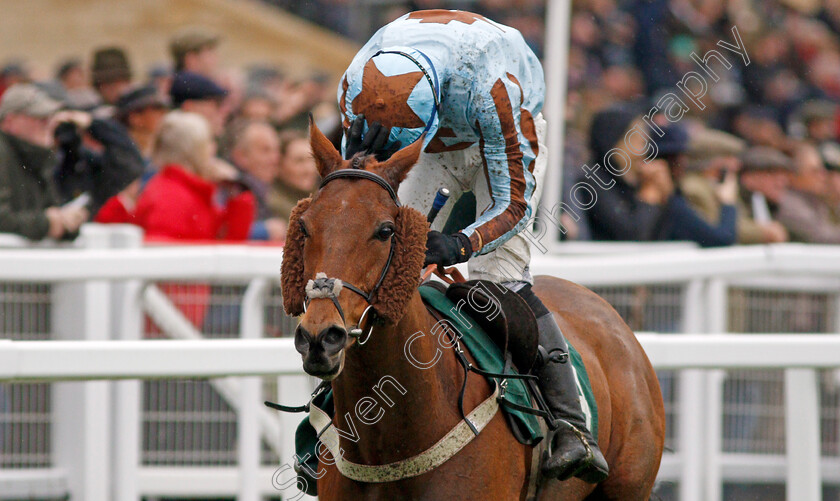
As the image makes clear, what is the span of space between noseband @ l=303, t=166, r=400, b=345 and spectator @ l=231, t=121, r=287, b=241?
182 inches

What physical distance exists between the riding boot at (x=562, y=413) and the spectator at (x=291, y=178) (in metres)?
4.07

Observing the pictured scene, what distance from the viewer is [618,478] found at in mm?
4258

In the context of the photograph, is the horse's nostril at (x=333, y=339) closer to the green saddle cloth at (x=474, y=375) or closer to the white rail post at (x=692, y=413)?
the green saddle cloth at (x=474, y=375)

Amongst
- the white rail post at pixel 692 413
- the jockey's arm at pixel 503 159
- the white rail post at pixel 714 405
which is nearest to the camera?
the jockey's arm at pixel 503 159

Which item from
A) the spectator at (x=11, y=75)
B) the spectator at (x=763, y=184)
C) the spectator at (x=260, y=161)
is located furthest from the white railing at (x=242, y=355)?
the spectator at (x=11, y=75)

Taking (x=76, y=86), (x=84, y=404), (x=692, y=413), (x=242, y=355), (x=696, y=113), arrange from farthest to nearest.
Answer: (x=696, y=113)
(x=76, y=86)
(x=692, y=413)
(x=84, y=404)
(x=242, y=355)

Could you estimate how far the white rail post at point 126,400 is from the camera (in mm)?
4836

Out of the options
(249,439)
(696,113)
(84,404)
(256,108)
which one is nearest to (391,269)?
(249,439)

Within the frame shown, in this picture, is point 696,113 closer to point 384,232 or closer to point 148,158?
point 148,158

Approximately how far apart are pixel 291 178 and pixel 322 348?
521 cm

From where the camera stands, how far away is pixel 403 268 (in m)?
3.04

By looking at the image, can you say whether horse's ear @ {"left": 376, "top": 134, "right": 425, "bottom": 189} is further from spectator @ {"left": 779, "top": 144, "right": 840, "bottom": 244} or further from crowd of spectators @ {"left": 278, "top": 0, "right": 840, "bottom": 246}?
spectator @ {"left": 779, "top": 144, "right": 840, "bottom": 244}

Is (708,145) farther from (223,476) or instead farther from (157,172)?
(223,476)

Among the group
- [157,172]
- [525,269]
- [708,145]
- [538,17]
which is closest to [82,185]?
[157,172]
